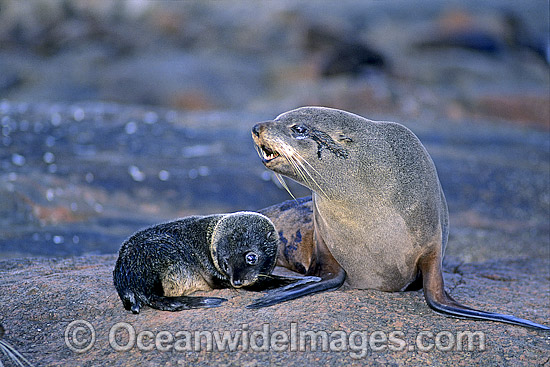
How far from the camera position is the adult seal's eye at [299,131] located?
Answer: 415cm

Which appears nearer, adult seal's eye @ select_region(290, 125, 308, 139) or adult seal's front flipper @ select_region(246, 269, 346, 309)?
adult seal's front flipper @ select_region(246, 269, 346, 309)

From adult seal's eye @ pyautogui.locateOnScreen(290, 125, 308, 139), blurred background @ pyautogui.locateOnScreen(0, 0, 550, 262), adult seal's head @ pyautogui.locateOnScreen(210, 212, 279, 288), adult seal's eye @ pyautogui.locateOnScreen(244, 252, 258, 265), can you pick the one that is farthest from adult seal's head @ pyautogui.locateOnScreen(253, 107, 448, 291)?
blurred background @ pyautogui.locateOnScreen(0, 0, 550, 262)

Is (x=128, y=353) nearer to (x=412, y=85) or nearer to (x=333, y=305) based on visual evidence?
(x=333, y=305)

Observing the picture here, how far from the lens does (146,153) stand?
38.3ft

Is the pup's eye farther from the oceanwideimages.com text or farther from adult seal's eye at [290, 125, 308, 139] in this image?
the oceanwideimages.com text

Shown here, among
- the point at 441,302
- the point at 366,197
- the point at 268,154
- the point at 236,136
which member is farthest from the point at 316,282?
the point at 236,136

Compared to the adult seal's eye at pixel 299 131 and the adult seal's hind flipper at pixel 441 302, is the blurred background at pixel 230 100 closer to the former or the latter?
the adult seal's hind flipper at pixel 441 302

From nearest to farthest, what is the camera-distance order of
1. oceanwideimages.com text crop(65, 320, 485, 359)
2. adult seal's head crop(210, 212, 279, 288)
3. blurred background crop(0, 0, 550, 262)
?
oceanwideimages.com text crop(65, 320, 485, 359)
adult seal's head crop(210, 212, 279, 288)
blurred background crop(0, 0, 550, 262)

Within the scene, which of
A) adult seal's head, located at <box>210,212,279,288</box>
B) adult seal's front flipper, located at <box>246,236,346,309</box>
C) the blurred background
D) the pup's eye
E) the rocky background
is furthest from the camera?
the blurred background

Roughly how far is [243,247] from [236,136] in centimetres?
909

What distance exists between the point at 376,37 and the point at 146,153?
14.5 meters

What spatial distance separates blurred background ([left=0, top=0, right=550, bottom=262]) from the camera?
29.0ft

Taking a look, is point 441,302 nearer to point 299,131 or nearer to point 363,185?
point 363,185

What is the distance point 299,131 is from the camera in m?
4.16
